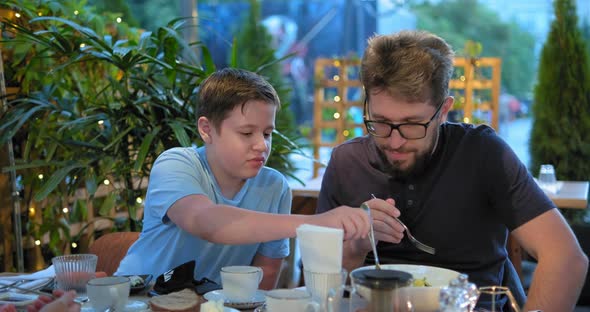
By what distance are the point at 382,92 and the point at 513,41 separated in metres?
4.16

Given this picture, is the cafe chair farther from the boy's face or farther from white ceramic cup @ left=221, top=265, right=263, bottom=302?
white ceramic cup @ left=221, top=265, right=263, bottom=302

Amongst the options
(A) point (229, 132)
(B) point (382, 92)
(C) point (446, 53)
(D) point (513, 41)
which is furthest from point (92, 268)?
(D) point (513, 41)

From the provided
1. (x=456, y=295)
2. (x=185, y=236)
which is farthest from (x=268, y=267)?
(x=456, y=295)

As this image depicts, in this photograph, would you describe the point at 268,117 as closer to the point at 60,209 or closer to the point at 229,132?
the point at 229,132

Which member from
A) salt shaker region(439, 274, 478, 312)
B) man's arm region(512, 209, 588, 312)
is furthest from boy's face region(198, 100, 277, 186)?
salt shaker region(439, 274, 478, 312)

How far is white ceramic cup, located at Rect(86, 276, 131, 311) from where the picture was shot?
5.07 ft

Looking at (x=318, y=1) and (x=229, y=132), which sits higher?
(x=318, y=1)

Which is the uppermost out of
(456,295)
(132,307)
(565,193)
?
(456,295)

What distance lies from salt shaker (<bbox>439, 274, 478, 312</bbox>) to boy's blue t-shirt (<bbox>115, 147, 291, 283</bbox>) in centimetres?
94

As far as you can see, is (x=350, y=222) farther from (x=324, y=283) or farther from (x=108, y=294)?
(x=108, y=294)

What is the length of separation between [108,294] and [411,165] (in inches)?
34.7

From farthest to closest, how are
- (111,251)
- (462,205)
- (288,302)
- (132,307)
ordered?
(111,251) → (462,205) → (132,307) → (288,302)

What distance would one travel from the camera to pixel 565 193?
4.11 meters

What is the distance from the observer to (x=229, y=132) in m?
2.11
